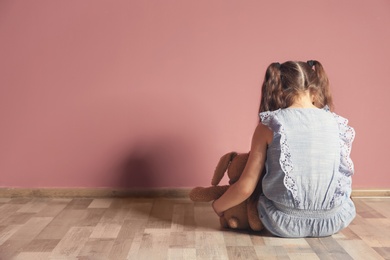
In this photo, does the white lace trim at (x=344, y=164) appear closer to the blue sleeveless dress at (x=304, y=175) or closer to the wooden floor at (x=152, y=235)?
the blue sleeveless dress at (x=304, y=175)

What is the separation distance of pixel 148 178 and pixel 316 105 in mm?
984

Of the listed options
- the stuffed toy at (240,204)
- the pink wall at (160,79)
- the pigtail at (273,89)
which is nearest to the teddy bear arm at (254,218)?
the stuffed toy at (240,204)

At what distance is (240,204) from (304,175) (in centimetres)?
29

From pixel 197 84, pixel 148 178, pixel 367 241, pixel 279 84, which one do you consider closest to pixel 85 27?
pixel 197 84

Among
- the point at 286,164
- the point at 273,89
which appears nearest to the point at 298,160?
the point at 286,164

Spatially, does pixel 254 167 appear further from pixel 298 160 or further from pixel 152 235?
pixel 152 235

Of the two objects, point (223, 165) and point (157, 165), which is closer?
point (223, 165)

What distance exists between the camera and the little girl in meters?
2.13

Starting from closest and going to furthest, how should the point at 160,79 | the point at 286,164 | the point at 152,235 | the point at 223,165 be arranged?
the point at 286,164 → the point at 152,235 → the point at 223,165 → the point at 160,79

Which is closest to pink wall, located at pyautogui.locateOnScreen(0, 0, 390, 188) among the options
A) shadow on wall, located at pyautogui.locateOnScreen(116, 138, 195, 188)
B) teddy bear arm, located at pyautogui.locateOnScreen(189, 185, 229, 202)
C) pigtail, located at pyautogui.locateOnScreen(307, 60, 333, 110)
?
shadow on wall, located at pyautogui.locateOnScreen(116, 138, 195, 188)

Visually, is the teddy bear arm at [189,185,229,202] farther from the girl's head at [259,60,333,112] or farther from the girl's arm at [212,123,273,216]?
the girl's head at [259,60,333,112]

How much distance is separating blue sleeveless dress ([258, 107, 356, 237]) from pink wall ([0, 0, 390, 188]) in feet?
2.25

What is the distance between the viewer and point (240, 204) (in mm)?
2291

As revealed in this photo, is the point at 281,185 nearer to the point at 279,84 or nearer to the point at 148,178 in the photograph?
the point at 279,84
